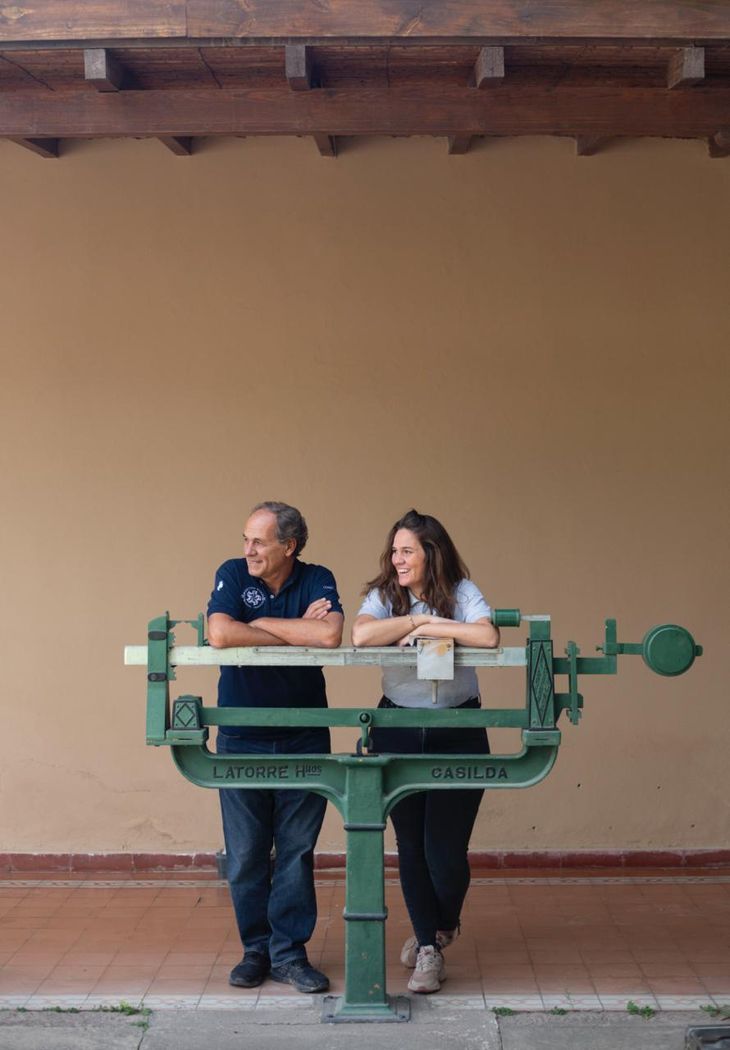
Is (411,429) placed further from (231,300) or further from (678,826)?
(678,826)

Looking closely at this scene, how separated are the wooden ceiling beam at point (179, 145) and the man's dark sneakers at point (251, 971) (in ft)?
11.3

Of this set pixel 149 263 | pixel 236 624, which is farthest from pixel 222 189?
pixel 236 624

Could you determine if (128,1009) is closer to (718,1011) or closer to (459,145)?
(718,1011)

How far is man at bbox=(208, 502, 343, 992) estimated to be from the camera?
4.77 metres

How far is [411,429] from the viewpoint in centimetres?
629

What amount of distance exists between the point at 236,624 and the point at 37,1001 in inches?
60.4

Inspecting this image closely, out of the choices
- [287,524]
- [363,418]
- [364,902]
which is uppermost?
[363,418]

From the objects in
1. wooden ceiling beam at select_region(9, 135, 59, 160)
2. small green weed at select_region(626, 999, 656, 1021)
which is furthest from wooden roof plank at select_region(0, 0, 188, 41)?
small green weed at select_region(626, 999, 656, 1021)

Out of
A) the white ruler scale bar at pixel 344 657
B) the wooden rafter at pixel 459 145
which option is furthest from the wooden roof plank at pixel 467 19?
the white ruler scale bar at pixel 344 657

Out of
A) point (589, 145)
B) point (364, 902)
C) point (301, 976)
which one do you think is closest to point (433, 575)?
point (364, 902)

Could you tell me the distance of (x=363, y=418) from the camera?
6293 mm

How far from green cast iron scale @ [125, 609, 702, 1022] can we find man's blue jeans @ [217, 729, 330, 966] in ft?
0.98

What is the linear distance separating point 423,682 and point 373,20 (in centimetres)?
220

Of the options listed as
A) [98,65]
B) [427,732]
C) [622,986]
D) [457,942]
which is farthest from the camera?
[457,942]
